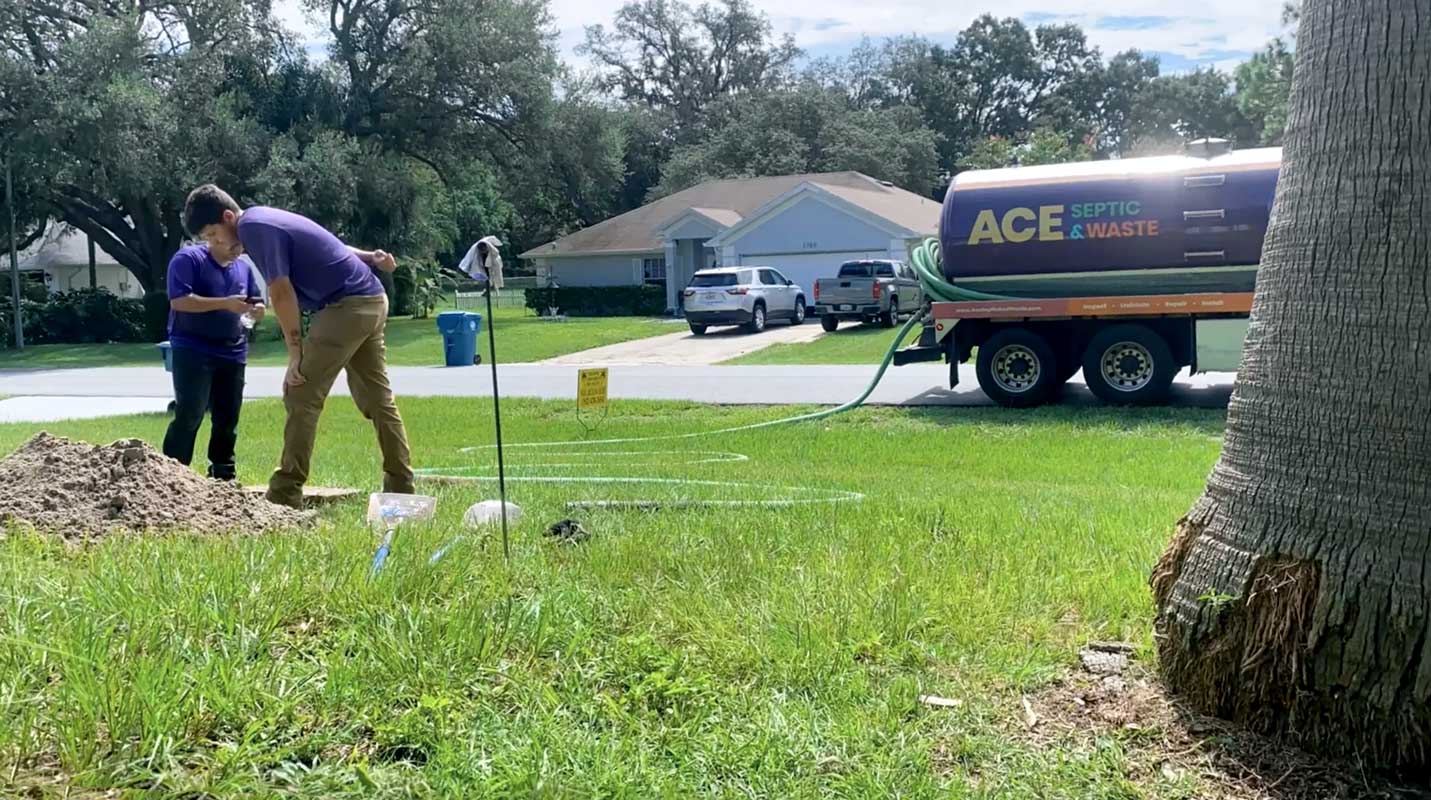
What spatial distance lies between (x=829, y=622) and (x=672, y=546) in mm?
1330

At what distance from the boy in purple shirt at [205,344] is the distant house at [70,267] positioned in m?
52.6

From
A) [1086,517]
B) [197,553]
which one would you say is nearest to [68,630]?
[197,553]

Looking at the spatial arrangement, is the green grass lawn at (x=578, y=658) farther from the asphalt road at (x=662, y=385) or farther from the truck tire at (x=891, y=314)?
the truck tire at (x=891, y=314)

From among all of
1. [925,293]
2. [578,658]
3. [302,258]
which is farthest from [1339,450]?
[925,293]

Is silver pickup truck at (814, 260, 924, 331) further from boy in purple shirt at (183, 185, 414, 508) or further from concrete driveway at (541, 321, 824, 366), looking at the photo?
boy in purple shirt at (183, 185, 414, 508)

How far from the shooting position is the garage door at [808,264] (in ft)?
130

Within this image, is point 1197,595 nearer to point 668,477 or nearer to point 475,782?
point 475,782

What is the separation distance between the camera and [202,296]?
7293 millimetres

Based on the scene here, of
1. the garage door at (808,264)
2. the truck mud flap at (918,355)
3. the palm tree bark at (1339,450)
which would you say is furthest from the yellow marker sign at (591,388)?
the garage door at (808,264)

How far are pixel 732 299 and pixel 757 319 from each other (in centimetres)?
98

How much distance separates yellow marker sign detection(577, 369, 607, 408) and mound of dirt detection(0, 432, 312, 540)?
6548 millimetres

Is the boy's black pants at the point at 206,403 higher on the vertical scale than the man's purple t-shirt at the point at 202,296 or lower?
lower

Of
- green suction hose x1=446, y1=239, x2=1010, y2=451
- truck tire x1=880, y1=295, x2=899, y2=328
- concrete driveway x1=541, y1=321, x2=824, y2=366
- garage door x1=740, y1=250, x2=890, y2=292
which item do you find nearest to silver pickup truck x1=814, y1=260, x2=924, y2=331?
truck tire x1=880, y1=295, x2=899, y2=328

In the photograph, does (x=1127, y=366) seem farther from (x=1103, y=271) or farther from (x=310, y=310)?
(x=310, y=310)
